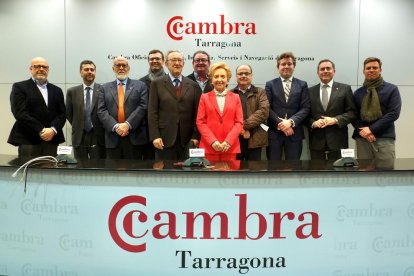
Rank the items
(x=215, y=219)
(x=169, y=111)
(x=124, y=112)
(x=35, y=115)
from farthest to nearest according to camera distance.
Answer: (x=35, y=115), (x=124, y=112), (x=169, y=111), (x=215, y=219)

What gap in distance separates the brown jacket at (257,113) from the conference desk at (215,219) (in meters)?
1.56

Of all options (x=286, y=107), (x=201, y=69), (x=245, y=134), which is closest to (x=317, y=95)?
(x=286, y=107)

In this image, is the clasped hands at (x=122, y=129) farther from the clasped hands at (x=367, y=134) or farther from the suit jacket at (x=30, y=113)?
the clasped hands at (x=367, y=134)

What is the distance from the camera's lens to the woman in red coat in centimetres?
338

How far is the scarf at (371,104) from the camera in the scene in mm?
3982

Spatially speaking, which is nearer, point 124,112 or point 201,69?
point 124,112

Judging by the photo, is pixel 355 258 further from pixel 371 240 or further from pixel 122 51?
pixel 122 51

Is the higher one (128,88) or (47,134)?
(128,88)

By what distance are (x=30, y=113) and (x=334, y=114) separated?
2.87 metres

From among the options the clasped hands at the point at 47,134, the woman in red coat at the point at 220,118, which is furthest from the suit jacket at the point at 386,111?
the clasped hands at the point at 47,134

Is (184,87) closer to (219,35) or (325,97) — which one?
(219,35)

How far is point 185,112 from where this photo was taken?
3746 mm

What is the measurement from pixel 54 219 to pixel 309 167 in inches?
57.0

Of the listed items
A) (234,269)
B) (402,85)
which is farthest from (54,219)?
(402,85)
